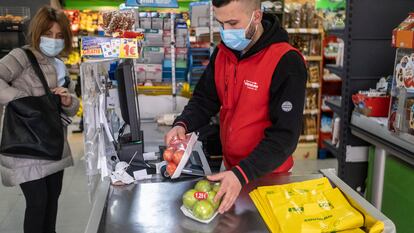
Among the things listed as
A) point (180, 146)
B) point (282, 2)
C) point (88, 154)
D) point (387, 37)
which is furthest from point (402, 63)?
point (282, 2)

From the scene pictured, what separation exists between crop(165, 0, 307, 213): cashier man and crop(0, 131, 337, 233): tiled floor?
7.26ft

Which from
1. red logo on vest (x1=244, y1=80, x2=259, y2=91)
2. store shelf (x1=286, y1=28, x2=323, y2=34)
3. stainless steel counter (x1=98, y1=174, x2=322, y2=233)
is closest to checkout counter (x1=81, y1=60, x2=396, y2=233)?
stainless steel counter (x1=98, y1=174, x2=322, y2=233)

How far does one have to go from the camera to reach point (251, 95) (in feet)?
5.93

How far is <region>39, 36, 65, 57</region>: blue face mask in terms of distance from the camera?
273 cm

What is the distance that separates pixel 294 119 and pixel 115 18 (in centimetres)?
107

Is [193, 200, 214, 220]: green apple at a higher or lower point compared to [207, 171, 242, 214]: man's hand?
lower

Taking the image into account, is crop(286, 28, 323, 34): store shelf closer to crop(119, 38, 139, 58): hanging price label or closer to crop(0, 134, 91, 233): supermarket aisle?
crop(0, 134, 91, 233): supermarket aisle

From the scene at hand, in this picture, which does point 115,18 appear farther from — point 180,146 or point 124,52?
point 180,146

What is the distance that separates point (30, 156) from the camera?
262 cm

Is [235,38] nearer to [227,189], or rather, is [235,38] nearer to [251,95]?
[251,95]

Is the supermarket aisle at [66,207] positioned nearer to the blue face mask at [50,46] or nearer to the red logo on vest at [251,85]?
the blue face mask at [50,46]

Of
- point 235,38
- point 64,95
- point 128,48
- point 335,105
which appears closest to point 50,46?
point 64,95

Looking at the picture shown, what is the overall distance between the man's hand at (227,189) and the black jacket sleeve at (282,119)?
0.28ft

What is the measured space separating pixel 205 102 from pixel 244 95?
0.34 meters
